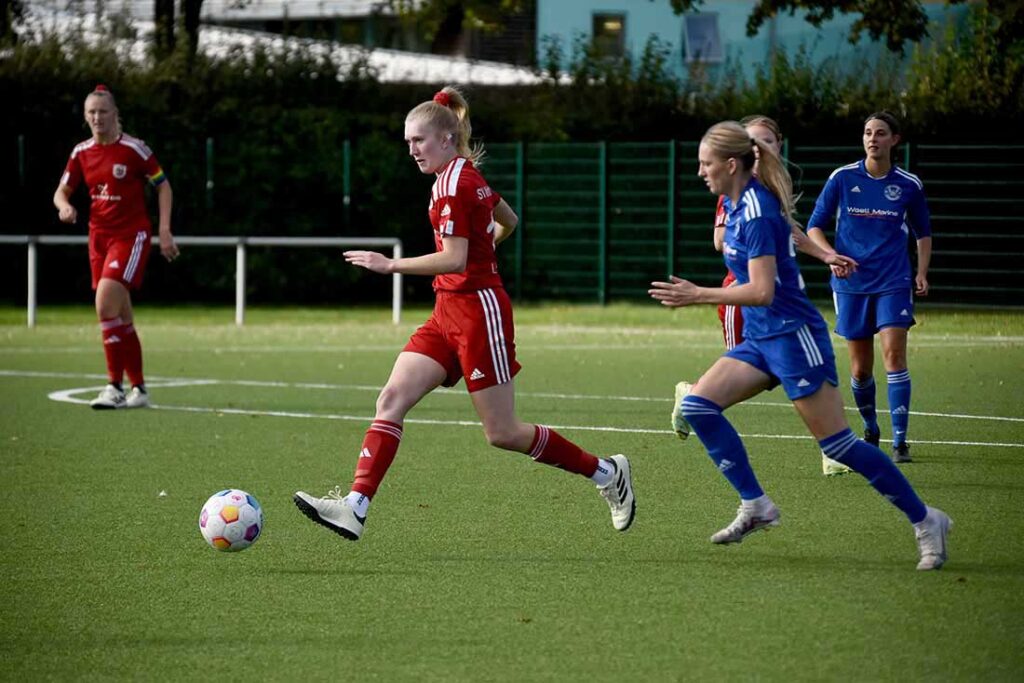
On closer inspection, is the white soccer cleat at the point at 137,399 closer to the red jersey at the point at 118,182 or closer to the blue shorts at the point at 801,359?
the red jersey at the point at 118,182

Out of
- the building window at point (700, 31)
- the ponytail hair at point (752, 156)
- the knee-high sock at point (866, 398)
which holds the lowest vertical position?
the knee-high sock at point (866, 398)

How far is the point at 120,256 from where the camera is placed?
1261 cm

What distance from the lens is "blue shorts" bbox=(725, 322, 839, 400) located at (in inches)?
253

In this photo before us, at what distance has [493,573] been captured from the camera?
6457mm

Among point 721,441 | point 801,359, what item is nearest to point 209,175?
point 721,441

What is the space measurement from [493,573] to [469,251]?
1.43 meters

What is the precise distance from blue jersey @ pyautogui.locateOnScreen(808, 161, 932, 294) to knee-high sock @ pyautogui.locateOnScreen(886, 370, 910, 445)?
0.54 m

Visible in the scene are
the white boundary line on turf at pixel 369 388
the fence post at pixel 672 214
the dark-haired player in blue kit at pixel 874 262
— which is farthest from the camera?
the fence post at pixel 672 214

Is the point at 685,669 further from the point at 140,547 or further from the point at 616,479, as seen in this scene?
the point at 140,547

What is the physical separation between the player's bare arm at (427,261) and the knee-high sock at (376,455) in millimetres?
689

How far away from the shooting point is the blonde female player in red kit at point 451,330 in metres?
6.85

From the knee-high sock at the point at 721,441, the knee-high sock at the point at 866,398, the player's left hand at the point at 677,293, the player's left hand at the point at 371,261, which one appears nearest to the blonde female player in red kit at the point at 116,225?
the knee-high sock at the point at 866,398

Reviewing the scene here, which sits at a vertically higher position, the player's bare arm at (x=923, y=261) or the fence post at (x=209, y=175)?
the fence post at (x=209, y=175)

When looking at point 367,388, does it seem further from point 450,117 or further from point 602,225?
point 602,225
